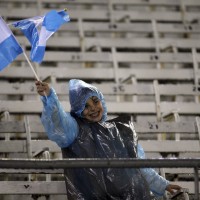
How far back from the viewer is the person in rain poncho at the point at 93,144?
3582 millimetres

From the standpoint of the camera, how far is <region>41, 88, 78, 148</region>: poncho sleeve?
11.8 ft

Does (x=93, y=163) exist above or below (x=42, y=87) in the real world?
below

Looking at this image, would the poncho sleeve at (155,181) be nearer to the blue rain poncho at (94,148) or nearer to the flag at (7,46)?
the blue rain poncho at (94,148)

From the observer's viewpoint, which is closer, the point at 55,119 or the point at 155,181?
the point at 55,119

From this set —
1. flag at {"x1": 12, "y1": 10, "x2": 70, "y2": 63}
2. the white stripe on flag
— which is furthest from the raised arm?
the white stripe on flag

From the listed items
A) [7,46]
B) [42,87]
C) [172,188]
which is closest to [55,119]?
[42,87]

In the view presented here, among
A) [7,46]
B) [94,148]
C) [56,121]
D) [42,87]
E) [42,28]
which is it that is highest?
[42,28]

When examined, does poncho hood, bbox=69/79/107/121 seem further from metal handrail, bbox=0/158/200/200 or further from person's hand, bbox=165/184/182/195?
metal handrail, bbox=0/158/200/200

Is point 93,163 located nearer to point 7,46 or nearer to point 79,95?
point 79,95

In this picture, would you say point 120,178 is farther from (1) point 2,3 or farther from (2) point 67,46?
(1) point 2,3

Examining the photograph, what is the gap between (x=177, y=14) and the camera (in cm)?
760

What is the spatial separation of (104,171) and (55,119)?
0.39 meters

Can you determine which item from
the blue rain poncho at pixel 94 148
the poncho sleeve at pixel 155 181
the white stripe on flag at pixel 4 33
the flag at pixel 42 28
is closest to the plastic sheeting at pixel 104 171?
the blue rain poncho at pixel 94 148

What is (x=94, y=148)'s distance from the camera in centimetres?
371
